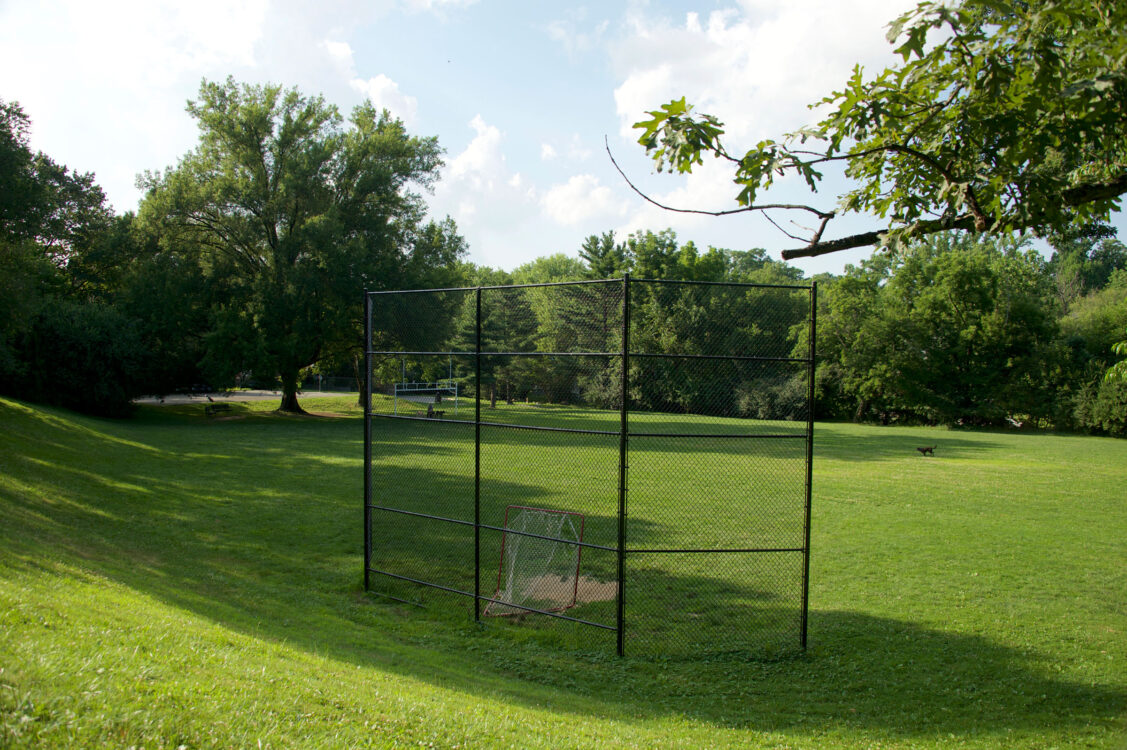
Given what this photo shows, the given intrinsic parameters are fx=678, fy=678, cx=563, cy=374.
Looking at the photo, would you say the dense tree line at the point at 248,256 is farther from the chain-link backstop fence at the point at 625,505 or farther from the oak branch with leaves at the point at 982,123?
the oak branch with leaves at the point at 982,123

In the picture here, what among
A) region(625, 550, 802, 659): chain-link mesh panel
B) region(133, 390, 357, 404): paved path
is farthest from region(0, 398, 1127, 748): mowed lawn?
region(133, 390, 357, 404): paved path

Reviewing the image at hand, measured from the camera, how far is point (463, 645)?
7047mm

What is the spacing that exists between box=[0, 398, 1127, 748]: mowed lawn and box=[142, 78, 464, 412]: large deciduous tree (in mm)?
14030

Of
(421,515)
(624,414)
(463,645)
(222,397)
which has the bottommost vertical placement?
(463,645)

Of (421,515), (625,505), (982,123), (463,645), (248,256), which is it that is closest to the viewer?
(982,123)

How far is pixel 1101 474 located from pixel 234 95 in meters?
35.7

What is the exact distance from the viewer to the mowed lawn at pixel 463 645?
3.87 meters

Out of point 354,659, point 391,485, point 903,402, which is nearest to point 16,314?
point 391,485

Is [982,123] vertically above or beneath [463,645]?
above

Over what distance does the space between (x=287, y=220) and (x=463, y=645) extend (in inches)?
1117

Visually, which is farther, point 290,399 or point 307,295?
point 290,399

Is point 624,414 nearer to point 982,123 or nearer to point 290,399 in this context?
point 982,123

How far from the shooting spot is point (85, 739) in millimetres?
3148

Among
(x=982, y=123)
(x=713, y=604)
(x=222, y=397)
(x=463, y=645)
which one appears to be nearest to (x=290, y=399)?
(x=222, y=397)
